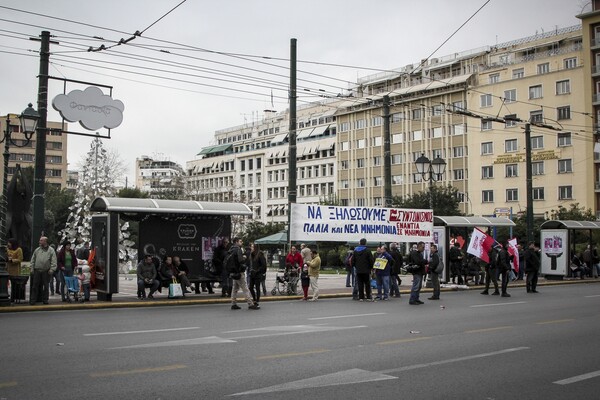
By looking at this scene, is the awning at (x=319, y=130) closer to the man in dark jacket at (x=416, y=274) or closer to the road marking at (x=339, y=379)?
the man in dark jacket at (x=416, y=274)

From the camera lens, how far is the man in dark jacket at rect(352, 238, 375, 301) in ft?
68.8

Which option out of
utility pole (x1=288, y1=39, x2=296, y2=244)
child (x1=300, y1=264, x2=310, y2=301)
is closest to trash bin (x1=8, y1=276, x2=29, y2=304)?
child (x1=300, y1=264, x2=310, y2=301)

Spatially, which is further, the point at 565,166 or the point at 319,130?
the point at 319,130

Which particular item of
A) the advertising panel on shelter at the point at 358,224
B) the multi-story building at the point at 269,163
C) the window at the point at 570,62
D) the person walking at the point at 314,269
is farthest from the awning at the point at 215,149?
the person walking at the point at 314,269

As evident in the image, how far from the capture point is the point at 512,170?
78.4 meters

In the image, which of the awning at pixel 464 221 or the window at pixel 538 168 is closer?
the awning at pixel 464 221

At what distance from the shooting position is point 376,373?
8.39 m

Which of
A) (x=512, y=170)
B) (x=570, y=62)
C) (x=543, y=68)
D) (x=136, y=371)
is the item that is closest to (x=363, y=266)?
(x=136, y=371)

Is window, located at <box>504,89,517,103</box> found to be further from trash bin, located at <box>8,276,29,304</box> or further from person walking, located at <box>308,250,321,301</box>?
trash bin, located at <box>8,276,29,304</box>

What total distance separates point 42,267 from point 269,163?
104 metres

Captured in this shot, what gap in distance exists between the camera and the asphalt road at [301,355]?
7438 mm

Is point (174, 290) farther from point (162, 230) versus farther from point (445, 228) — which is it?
point (445, 228)

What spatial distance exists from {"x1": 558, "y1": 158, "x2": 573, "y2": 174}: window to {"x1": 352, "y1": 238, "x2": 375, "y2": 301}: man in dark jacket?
5852 centimetres

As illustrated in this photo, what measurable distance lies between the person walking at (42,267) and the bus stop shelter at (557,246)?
81.4ft
